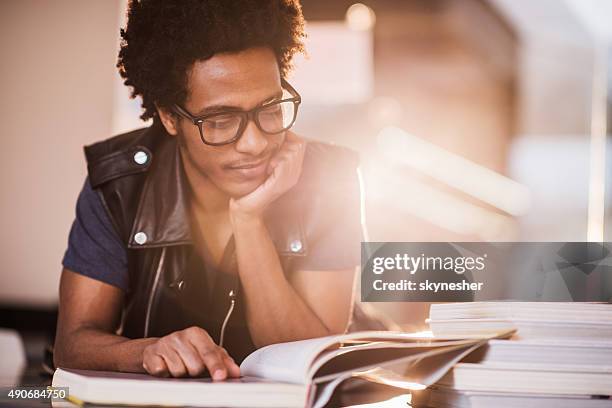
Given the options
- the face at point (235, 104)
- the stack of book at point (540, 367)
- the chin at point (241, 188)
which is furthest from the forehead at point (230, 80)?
the stack of book at point (540, 367)

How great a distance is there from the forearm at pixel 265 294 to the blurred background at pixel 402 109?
0.55 feet

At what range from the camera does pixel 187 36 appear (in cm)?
109

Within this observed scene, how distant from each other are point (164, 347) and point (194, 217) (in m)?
0.40

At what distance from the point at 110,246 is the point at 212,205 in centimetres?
18

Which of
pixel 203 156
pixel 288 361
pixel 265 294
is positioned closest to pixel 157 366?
pixel 288 361

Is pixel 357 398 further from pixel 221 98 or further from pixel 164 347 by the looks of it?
pixel 221 98

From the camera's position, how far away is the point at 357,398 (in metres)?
0.96

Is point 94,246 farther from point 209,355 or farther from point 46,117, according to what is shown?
point 209,355

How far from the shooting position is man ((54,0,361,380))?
1097 millimetres

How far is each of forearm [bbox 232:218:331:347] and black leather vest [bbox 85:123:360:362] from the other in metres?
0.05

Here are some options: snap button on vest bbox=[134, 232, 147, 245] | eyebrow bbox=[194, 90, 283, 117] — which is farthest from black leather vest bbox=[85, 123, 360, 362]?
eyebrow bbox=[194, 90, 283, 117]

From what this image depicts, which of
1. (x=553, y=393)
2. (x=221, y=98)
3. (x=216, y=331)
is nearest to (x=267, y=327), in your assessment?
(x=216, y=331)

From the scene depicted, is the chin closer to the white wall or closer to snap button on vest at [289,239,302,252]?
snap button on vest at [289,239,302,252]

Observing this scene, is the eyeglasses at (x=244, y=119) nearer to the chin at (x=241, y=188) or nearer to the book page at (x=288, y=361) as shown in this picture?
the chin at (x=241, y=188)
